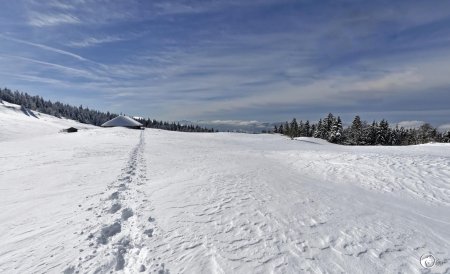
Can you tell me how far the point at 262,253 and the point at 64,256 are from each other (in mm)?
4552

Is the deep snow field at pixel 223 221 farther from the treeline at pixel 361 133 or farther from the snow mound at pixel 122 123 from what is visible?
the snow mound at pixel 122 123

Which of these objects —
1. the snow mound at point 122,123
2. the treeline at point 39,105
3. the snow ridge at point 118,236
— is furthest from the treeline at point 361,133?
the treeline at point 39,105

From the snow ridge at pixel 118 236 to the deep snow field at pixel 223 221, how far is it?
30 mm

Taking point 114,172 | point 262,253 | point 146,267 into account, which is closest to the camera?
point 146,267

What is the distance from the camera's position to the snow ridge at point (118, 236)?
569 centimetres

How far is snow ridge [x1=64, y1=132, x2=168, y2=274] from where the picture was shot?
569 cm

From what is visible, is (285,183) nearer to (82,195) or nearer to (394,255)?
(394,255)

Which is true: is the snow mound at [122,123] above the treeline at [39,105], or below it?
below

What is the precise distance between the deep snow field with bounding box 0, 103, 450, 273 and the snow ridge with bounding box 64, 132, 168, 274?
0.10 feet

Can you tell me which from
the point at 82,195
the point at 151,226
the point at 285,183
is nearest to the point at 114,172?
the point at 82,195

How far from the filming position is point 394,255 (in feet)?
21.9

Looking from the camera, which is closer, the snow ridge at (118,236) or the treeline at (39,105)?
the snow ridge at (118,236)

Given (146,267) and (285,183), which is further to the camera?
(285,183)

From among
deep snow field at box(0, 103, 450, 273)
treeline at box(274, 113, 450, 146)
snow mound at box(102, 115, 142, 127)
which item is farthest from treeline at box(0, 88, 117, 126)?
deep snow field at box(0, 103, 450, 273)
